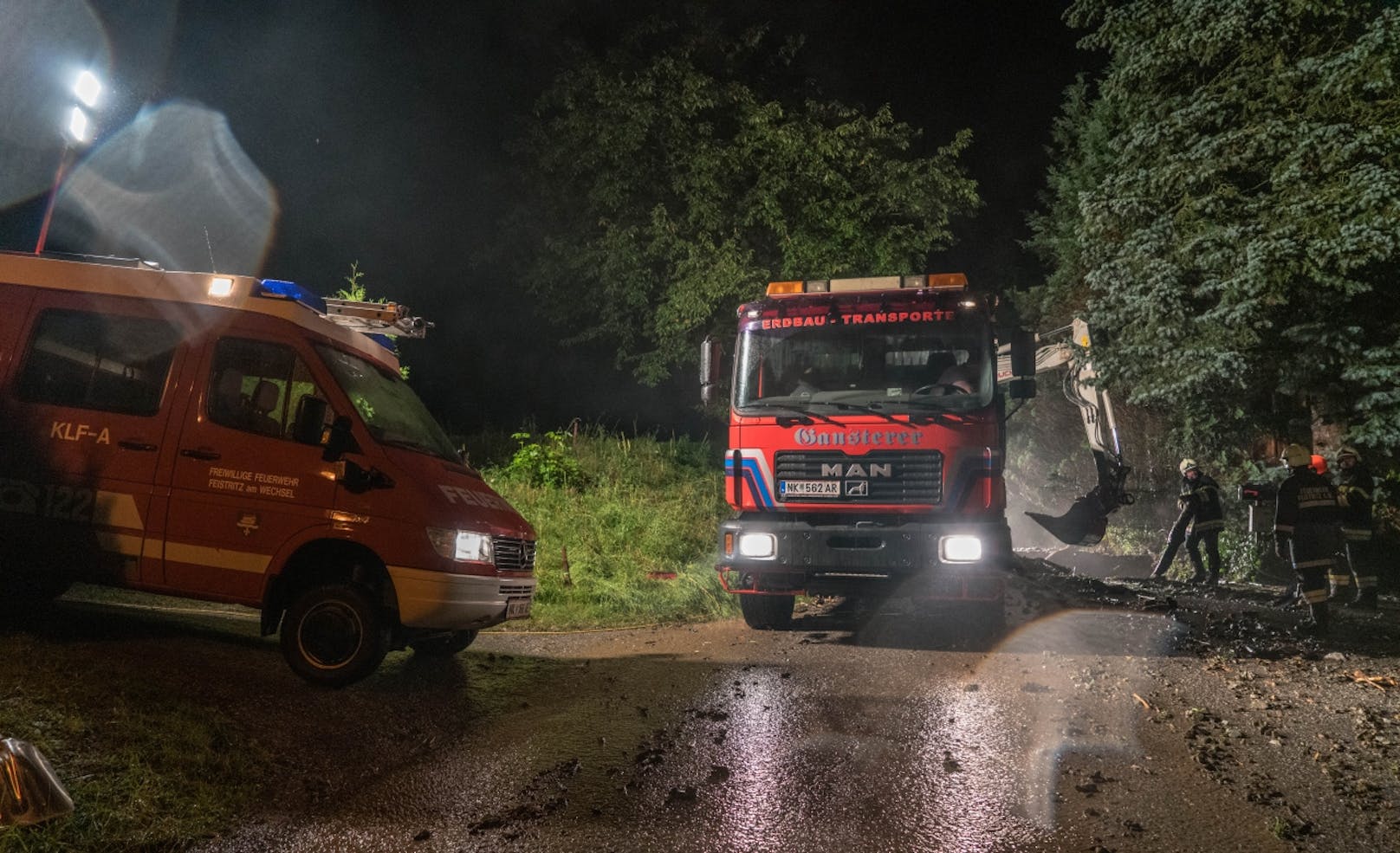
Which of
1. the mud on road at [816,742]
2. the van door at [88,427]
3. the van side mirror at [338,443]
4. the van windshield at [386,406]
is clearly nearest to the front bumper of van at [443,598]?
the mud on road at [816,742]

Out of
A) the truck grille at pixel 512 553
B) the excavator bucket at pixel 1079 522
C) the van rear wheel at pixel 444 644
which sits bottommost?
the van rear wheel at pixel 444 644

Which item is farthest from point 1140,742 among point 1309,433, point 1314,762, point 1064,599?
point 1309,433

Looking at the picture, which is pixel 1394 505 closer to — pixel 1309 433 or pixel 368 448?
pixel 1309 433

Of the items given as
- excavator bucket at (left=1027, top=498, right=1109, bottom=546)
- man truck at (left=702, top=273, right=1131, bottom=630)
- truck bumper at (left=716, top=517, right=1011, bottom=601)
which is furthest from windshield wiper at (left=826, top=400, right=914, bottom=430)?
excavator bucket at (left=1027, top=498, right=1109, bottom=546)

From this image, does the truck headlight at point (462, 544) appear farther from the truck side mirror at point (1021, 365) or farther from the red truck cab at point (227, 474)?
the truck side mirror at point (1021, 365)

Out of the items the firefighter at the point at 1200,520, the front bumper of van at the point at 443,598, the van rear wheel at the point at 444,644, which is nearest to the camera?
the front bumper of van at the point at 443,598

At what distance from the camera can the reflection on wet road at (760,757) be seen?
317cm

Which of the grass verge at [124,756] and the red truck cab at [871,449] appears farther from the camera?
the red truck cab at [871,449]

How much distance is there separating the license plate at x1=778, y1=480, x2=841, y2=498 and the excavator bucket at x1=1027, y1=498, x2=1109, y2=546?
19.9 feet

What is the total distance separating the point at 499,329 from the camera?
2295cm

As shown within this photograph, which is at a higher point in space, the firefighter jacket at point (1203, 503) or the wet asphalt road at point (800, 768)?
the firefighter jacket at point (1203, 503)

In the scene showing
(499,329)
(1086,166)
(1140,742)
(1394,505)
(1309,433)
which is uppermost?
(1086,166)

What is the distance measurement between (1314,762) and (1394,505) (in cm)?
924

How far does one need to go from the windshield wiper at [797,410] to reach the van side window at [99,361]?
4.24 meters
